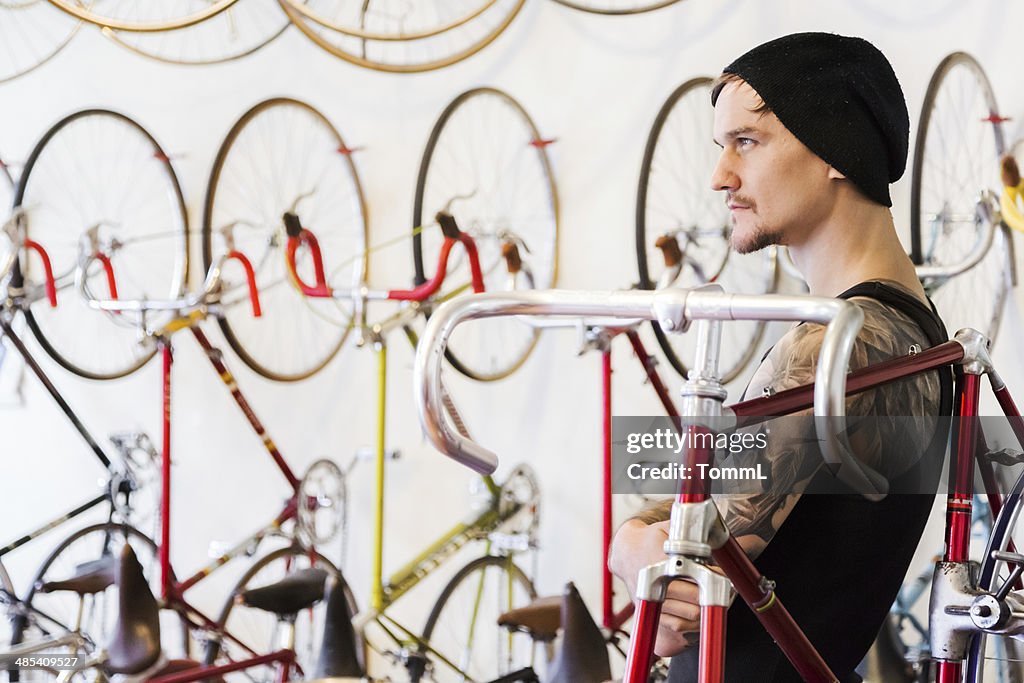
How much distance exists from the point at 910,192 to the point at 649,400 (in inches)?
35.9

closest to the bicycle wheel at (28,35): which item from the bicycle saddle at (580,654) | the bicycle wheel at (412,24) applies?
the bicycle wheel at (412,24)

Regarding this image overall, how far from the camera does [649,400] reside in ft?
11.5

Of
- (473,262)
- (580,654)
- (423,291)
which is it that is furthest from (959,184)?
(580,654)

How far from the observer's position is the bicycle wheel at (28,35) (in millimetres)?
4297

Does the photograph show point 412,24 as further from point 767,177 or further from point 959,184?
point 767,177

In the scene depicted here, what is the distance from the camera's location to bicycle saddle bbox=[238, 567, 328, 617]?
2.78 metres

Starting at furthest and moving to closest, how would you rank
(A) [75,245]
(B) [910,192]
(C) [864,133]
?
1. (A) [75,245]
2. (B) [910,192]
3. (C) [864,133]

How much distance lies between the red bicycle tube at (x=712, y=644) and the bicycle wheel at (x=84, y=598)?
1.96m

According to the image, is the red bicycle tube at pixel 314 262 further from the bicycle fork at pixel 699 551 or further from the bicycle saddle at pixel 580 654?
the bicycle fork at pixel 699 551

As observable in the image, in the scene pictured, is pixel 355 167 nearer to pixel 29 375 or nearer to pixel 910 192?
pixel 29 375

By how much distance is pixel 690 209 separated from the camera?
342 centimetres

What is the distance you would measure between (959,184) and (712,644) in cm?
225

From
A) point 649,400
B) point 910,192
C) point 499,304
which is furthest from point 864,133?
point 649,400

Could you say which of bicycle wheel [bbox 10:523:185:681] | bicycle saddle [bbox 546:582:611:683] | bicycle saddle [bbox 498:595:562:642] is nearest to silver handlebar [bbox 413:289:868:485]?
bicycle saddle [bbox 546:582:611:683]
